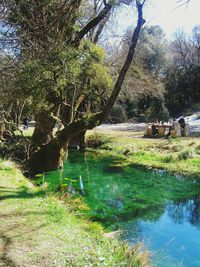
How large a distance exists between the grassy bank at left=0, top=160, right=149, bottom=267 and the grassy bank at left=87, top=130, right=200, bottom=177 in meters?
10.9

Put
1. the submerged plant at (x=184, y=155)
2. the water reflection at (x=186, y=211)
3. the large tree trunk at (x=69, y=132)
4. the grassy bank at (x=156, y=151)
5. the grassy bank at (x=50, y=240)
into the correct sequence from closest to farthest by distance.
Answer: the grassy bank at (x=50, y=240) → the water reflection at (x=186, y=211) → the large tree trunk at (x=69, y=132) → the grassy bank at (x=156, y=151) → the submerged plant at (x=184, y=155)

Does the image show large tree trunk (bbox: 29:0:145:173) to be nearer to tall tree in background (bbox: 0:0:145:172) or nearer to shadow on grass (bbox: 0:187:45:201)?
tall tree in background (bbox: 0:0:145:172)

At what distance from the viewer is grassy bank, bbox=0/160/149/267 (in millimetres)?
6000

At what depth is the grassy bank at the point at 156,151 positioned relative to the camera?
787 inches

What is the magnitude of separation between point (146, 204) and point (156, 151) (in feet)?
33.0

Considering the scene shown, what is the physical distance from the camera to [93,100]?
74.7 feet

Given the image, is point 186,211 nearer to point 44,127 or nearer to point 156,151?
point 44,127

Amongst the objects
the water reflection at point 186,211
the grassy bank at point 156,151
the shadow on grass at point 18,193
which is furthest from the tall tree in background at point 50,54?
the grassy bank at point 156,151

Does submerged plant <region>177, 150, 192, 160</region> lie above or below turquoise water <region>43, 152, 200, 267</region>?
above

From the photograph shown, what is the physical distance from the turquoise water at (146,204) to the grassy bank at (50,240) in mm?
1551

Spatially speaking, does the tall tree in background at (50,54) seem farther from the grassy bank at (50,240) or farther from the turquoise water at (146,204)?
the grassy bank at (50,240)

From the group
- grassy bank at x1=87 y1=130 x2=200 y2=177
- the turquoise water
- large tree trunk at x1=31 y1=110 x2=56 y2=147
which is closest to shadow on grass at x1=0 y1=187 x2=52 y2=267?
the turquoise water

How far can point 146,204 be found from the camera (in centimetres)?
1357

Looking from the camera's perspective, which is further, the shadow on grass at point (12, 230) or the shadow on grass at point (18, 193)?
the shadow on grass at point (18, 193)
